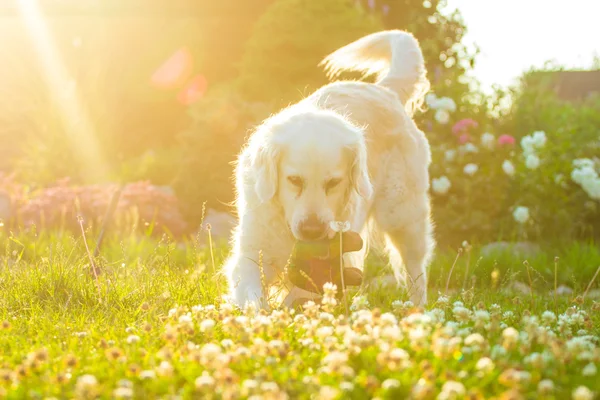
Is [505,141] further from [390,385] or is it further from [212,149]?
[390,385]

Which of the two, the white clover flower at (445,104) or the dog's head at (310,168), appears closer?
the dog's head at (310,168)

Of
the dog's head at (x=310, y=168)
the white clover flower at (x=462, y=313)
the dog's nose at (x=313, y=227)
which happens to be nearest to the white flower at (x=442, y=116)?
the dog's head at (x=310, y=168)

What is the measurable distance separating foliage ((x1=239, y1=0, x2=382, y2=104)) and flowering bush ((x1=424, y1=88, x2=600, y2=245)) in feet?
5.71

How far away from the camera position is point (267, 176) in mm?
3873

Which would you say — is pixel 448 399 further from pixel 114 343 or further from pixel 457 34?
pixel 457 34

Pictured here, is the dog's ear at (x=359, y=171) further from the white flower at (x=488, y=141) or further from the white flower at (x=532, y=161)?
the white flower at (x=488, y=141)

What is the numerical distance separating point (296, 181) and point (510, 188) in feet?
15.3

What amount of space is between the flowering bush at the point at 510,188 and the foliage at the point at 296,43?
1.74 metres

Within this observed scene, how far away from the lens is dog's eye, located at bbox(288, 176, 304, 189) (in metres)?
3.76

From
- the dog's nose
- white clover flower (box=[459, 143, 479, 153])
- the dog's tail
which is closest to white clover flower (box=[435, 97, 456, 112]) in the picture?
white clover flower (box=[459, 143, 479, 153])

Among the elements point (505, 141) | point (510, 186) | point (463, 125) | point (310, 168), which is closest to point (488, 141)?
point (505, 141)

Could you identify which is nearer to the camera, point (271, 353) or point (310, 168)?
point (271, 353)

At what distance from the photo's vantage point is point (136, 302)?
346 cm

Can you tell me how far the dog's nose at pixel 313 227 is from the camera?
3577 millimetres
